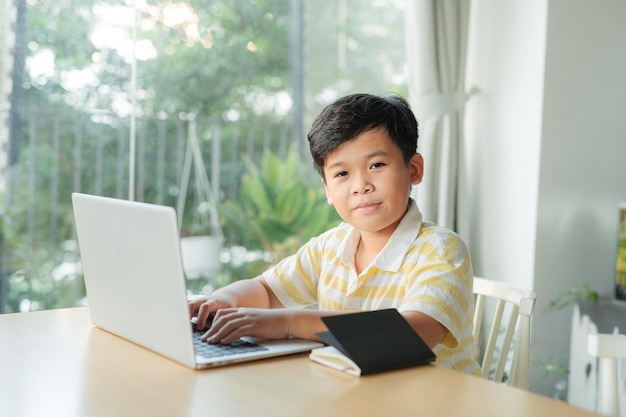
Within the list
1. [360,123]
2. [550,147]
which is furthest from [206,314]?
[550,147]

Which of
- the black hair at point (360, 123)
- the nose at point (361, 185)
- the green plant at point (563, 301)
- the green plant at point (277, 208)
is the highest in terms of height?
the black hair at point (360, 123)

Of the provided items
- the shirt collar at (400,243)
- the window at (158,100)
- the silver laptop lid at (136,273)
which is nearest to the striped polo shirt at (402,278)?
the shirt collar at (400,243)

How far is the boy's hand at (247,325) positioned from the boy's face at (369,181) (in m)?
0.26

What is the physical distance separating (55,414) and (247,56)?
237cm

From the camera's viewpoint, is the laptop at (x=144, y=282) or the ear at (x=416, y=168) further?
the ear at (x=416, y=168)

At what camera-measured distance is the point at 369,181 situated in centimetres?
152

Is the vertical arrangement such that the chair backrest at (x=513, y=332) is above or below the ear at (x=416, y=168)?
below

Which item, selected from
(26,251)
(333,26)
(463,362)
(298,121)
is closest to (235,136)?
(298,121)

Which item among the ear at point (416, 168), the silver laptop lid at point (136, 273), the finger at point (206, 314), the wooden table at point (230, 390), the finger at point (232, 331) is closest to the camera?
the wooden table at point (230, 390)

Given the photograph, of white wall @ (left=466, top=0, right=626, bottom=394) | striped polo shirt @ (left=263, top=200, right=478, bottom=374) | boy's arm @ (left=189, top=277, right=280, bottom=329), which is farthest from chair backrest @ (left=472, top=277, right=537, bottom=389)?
white wall @ (left=466, top=0, right=626, bottom=394)

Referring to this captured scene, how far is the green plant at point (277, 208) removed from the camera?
3314 mm

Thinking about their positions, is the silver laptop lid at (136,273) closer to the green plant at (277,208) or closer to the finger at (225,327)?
the finger at (225,327)

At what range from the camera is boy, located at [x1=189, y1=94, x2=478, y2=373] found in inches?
53.3

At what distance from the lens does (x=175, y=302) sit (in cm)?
120
